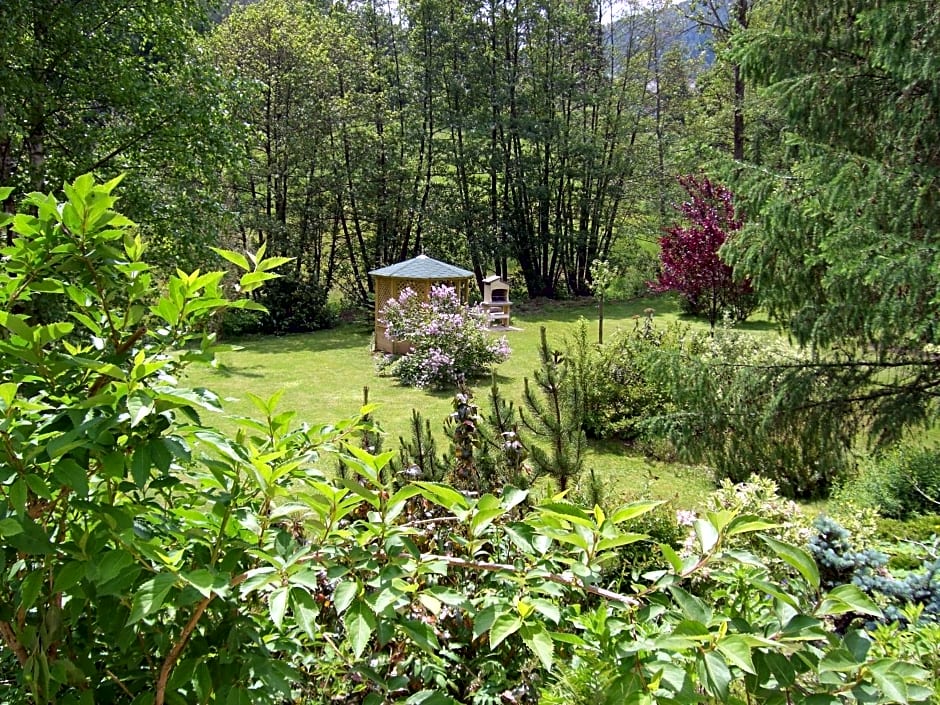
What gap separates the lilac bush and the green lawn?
0.29m

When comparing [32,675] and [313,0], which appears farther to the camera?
[313,0]

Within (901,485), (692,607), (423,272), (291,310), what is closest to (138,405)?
(692,607)

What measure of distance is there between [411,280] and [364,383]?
9.39 ft

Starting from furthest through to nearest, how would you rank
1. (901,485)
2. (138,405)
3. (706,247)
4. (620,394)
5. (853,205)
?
(706,247) → (620,394) → (901,485) → (853,205) → (138,405)

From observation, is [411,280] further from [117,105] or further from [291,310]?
[117,105]

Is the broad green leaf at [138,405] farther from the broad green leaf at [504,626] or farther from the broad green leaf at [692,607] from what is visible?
the broad green leaf at [692,607]

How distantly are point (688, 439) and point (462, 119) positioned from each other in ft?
46.0

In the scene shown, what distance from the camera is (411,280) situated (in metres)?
11.4

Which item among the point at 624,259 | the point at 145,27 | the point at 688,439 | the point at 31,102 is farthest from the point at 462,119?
the point at 688,439

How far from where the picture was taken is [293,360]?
10844 mm

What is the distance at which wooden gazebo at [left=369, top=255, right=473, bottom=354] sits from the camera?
442 inches

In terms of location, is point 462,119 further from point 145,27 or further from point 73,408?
point 73,408

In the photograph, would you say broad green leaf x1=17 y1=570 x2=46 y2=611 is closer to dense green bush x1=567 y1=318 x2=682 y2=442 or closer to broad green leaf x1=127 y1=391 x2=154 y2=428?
broad green leaf x1=127 y1=391 x2=154 y2=428

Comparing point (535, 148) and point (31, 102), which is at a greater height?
point (535, 148)
